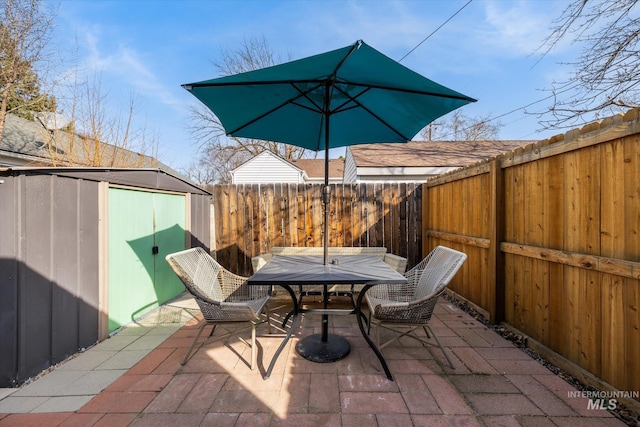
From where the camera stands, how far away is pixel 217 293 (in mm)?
2693

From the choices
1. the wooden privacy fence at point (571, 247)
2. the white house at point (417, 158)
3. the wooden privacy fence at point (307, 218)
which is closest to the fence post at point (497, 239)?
the wooden privacy fence at point (571, 247)

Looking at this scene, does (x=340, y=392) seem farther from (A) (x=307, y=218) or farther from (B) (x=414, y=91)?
(A) (x=307, y=218)

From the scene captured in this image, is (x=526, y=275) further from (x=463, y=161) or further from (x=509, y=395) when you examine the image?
(x=463, y=161)

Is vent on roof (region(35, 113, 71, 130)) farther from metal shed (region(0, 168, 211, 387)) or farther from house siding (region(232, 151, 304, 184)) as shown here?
house siding (region(232, 151, 304, 184))

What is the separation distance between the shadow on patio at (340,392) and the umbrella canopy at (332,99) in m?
1.91

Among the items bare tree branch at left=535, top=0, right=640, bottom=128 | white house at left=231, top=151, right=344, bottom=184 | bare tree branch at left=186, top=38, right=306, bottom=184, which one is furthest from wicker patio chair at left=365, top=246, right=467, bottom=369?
bare tree branch at left=186, top=38, right=306, bottom=184

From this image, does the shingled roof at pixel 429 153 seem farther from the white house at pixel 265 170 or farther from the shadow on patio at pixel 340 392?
the shadow on patio at pixel 340 392

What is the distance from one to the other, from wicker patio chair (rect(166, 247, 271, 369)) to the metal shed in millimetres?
950

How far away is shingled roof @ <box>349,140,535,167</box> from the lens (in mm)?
8648

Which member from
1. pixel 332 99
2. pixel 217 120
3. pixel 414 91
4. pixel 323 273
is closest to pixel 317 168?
pixel 217 120

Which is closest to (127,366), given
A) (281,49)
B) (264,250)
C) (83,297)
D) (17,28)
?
(83,297)

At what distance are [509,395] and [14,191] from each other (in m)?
3.75

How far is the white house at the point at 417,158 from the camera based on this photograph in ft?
27.9

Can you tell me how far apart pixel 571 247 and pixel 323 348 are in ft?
6.99
